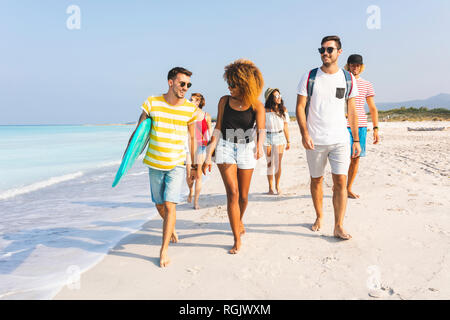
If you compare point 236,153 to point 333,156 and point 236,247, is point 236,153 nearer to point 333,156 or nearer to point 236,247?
point 236,247

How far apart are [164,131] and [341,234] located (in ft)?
7.72

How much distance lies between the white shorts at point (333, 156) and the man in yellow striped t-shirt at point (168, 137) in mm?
1570

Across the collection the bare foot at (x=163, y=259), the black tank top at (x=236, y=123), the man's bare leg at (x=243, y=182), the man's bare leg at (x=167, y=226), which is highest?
the black tank top at (x=236, y=123)

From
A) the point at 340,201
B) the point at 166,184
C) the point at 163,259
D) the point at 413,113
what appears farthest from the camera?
the point at 413,113

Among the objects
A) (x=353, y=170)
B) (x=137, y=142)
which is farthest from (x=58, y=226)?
(x=353, y=170)

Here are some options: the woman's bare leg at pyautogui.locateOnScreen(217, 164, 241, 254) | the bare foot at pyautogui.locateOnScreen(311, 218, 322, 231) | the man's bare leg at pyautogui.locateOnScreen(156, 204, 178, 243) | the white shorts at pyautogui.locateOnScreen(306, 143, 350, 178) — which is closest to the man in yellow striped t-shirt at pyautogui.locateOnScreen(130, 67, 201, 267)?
the man's bare leg at pyautogui.locateOnScreen(156, 204, 178, 243)

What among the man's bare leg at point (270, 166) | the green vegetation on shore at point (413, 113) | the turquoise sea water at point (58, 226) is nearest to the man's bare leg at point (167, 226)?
the turquoise sea water at point (58, 226)

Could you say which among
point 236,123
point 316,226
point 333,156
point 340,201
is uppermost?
point 236,123

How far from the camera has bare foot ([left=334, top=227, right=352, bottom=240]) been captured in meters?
3.77

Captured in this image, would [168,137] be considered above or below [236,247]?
above

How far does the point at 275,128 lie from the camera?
6.33 metres

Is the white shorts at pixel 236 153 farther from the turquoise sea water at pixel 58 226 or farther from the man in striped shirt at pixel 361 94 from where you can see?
the man in striped shirt at pixel 361 94

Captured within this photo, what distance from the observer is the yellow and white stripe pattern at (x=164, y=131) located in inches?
135
